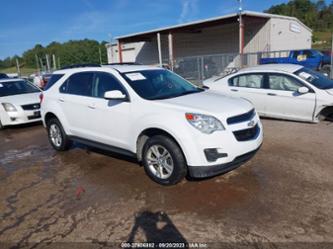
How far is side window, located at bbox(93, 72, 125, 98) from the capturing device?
4.86 metres

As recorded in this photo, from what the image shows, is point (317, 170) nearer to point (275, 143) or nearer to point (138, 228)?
point (275, 143)

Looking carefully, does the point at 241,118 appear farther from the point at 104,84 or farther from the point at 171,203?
the point at 104,84

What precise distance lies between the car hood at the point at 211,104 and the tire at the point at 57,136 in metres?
2.78

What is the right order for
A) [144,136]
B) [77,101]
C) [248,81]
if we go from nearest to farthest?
1. [144,136]
2. [77,101]
3. [248,81]

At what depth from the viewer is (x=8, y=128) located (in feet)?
31.5

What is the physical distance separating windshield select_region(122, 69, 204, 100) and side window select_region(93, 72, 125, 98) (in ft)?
0.65

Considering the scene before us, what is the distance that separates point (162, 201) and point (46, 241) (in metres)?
1.45

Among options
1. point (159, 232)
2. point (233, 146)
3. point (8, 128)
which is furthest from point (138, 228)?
point (8, 128)

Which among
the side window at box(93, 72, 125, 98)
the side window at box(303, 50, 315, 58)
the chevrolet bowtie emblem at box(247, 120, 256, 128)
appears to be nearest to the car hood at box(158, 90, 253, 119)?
the chevrolet bowtie emblem at box(247, 120, 256, 128)

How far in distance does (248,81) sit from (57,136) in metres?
5.08

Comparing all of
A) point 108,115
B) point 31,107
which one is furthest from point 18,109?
point 108,115

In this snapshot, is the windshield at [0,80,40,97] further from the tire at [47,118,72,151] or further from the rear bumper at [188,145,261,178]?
the rear bumper at [188,145,261,178]

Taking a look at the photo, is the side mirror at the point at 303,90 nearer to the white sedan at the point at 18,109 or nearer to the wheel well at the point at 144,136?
the wheel well at the point at 144,136

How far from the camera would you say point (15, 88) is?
1009 centimetres
